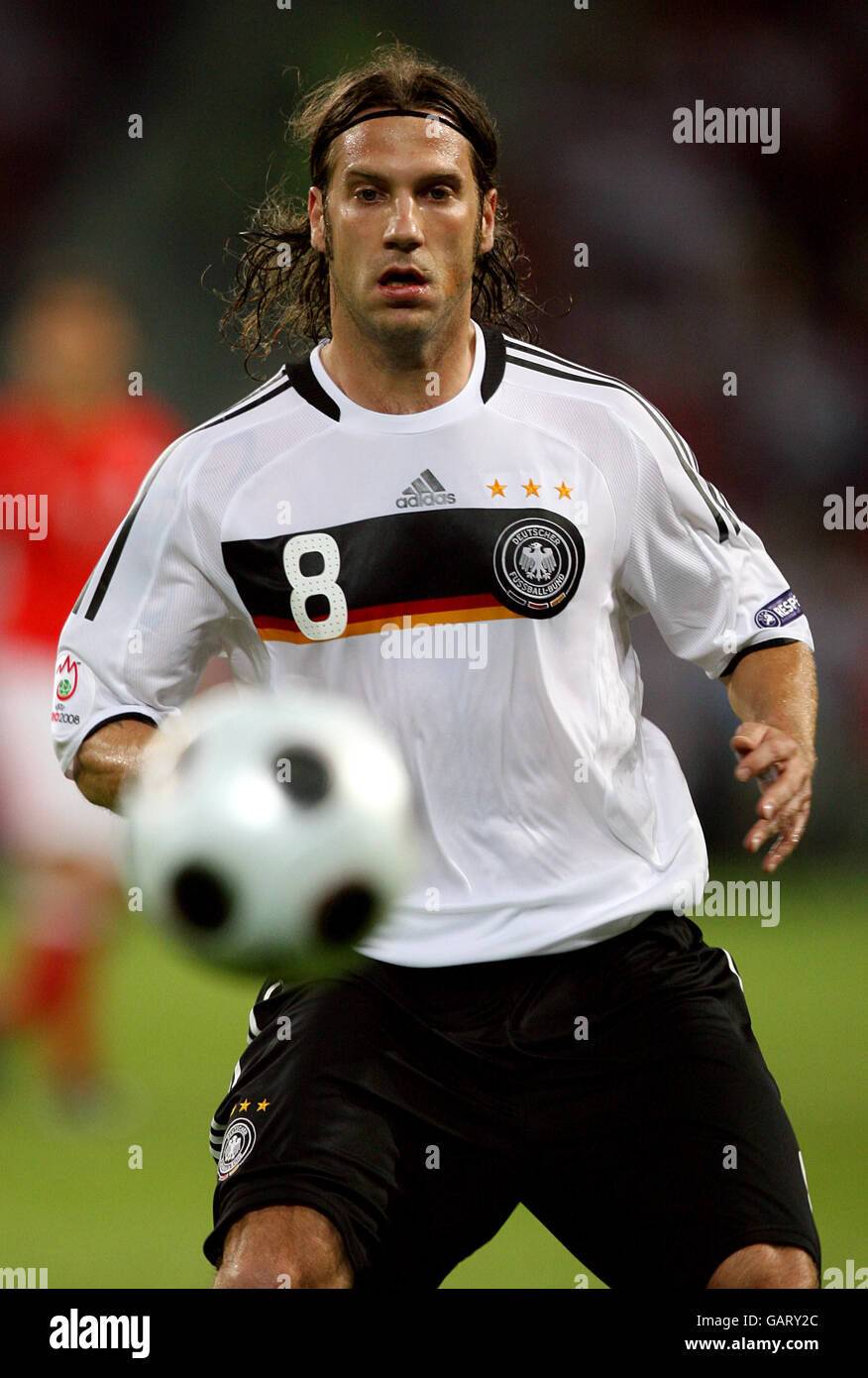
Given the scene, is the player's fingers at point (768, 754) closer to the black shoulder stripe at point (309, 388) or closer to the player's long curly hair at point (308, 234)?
the black shoulder stripe at point (309, 388)

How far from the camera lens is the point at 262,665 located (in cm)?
263

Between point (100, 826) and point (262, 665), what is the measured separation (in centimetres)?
217

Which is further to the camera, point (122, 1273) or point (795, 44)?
point (795, 44)

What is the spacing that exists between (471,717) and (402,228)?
28.8 inches

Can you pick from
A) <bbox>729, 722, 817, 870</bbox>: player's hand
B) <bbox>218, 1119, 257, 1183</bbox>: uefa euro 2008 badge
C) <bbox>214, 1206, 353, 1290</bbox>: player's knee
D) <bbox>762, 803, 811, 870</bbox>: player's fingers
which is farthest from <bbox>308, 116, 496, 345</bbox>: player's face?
<bbox>214, 1206, 353, 1290</bbox>: player's knee

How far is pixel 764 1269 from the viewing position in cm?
213

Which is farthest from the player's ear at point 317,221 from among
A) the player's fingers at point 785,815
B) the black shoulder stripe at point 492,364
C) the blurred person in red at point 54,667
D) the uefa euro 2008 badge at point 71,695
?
the blurred person in red at point 54,667

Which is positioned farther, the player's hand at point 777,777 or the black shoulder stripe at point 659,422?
the black shoulder stripe at point 659,422

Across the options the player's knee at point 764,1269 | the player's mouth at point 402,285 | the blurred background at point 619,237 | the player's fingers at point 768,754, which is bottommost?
the player's knee at point 764,1269

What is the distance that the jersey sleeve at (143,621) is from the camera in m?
2.57

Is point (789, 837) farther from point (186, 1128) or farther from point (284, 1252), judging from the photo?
point (186, 1128)

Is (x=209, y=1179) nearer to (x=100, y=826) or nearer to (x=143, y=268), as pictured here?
(x=100, y=826)

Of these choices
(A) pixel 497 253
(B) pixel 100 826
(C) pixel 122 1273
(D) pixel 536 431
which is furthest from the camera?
(B) pixel 100 826
